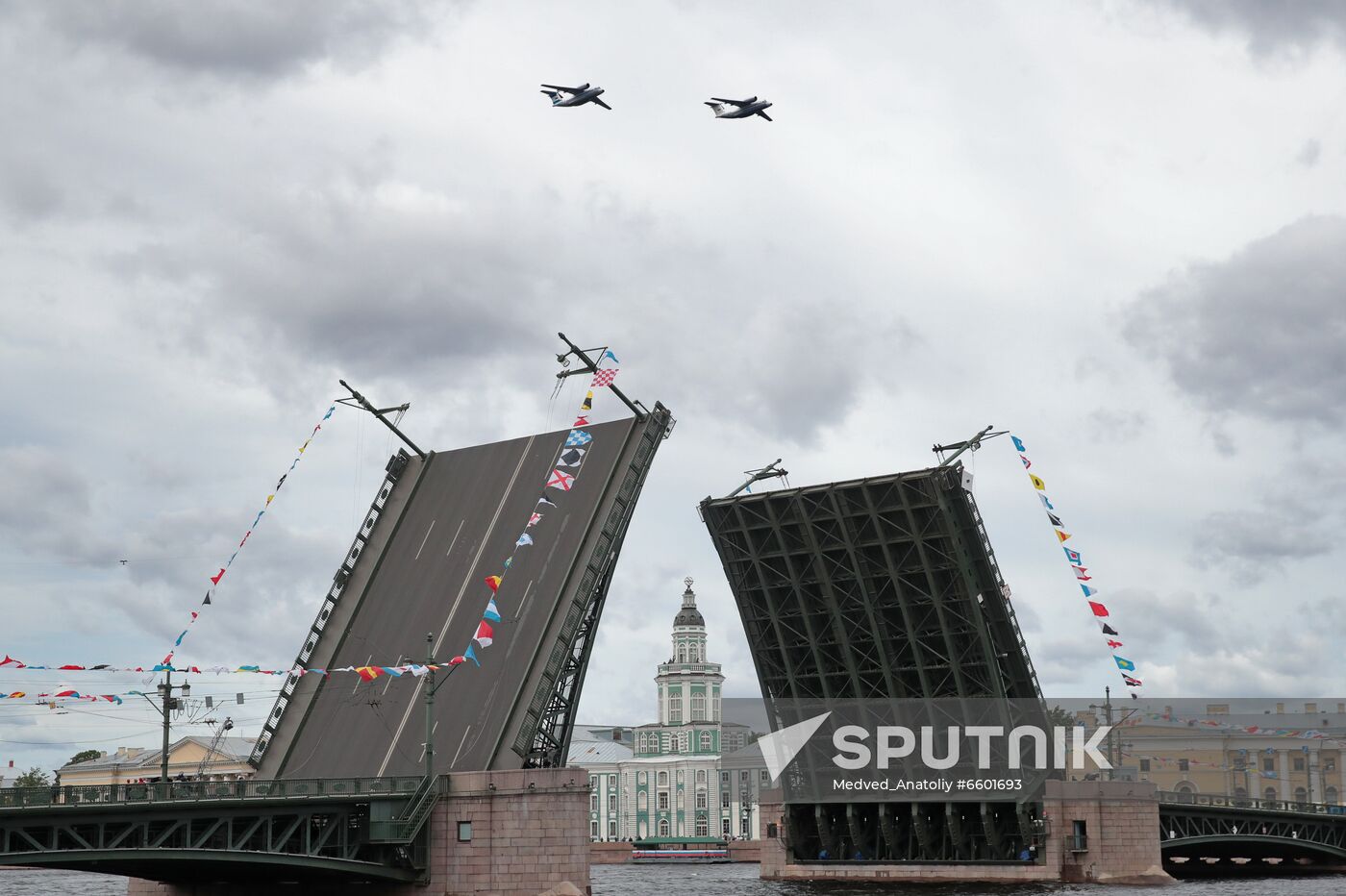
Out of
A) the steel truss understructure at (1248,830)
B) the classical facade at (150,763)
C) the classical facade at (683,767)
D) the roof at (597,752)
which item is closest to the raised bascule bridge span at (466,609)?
the steel truss understructure at (1248,830)

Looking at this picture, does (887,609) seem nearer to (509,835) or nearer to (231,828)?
(509,835)

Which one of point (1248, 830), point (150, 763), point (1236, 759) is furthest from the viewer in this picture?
point (150, 763)

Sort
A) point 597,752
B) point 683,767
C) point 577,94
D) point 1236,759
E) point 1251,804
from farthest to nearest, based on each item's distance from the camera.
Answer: point 597,752
point 683,767
point 1236,759
point 1251,804
point 577,94

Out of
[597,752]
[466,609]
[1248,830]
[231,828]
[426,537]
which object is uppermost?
[426,537]

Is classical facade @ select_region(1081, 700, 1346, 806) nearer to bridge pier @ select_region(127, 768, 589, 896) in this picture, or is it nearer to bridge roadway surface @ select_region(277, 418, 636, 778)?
bridge roadway surface @ select_region(277, 418, 636, 778)

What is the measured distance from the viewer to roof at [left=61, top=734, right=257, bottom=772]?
104562 millimetres

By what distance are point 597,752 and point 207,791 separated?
9315 cm

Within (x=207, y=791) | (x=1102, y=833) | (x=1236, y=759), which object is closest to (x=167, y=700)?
(x=207, y=791)

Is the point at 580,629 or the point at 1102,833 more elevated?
the point at 580,629

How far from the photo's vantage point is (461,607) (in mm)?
39344

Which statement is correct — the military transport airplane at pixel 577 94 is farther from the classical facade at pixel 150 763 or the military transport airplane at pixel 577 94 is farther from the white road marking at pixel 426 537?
the classical facade at pixel 150 763

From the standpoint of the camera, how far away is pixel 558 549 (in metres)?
38.5

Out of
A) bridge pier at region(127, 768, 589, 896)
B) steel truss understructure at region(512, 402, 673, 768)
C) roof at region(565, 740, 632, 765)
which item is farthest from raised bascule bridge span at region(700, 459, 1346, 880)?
roof at region(565, 740, 632, 765)

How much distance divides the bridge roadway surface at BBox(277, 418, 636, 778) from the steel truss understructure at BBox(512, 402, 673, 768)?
0.27 metres
